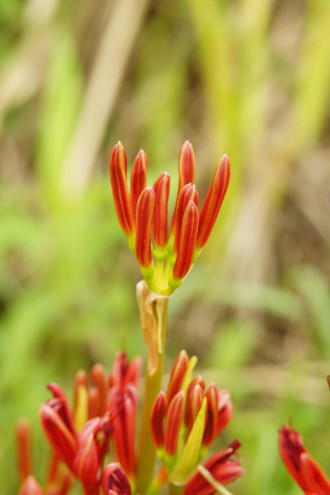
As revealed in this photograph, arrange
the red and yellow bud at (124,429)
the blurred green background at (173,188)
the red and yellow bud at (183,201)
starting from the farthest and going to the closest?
the blurred green background at (173,188) → the red and yellow bud at (124,429) → the red and yellow bud at (183,201)

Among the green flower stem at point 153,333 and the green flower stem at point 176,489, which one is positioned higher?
the green flower stem at point 153,333

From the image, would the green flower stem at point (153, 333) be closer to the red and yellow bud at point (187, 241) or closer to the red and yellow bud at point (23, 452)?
the red and yellow bud at point (187, 241)

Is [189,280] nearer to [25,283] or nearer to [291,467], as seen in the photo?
[25,283]

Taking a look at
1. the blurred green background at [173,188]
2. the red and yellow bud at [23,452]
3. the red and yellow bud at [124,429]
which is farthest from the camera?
the blurred green background at [173,188]

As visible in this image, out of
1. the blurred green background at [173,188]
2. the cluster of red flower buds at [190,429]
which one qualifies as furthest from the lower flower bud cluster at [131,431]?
the blurred green background at [173,188]

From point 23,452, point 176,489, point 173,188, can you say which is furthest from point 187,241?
point 173,188

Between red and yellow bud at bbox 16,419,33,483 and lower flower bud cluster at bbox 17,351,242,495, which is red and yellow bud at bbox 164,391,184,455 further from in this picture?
red and yellow bud at bbox 16,419,33,483

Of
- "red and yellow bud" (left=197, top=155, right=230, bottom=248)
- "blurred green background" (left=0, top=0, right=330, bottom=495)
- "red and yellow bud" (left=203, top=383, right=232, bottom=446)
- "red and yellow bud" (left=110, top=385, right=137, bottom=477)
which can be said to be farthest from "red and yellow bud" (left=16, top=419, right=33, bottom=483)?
"blurred green background" (left=0, top=0, right=330, bottom=495)

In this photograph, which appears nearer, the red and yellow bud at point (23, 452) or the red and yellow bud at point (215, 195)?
the red and yellow bud at point (215, 195)

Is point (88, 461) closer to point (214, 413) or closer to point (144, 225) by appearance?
point (214, 413)
